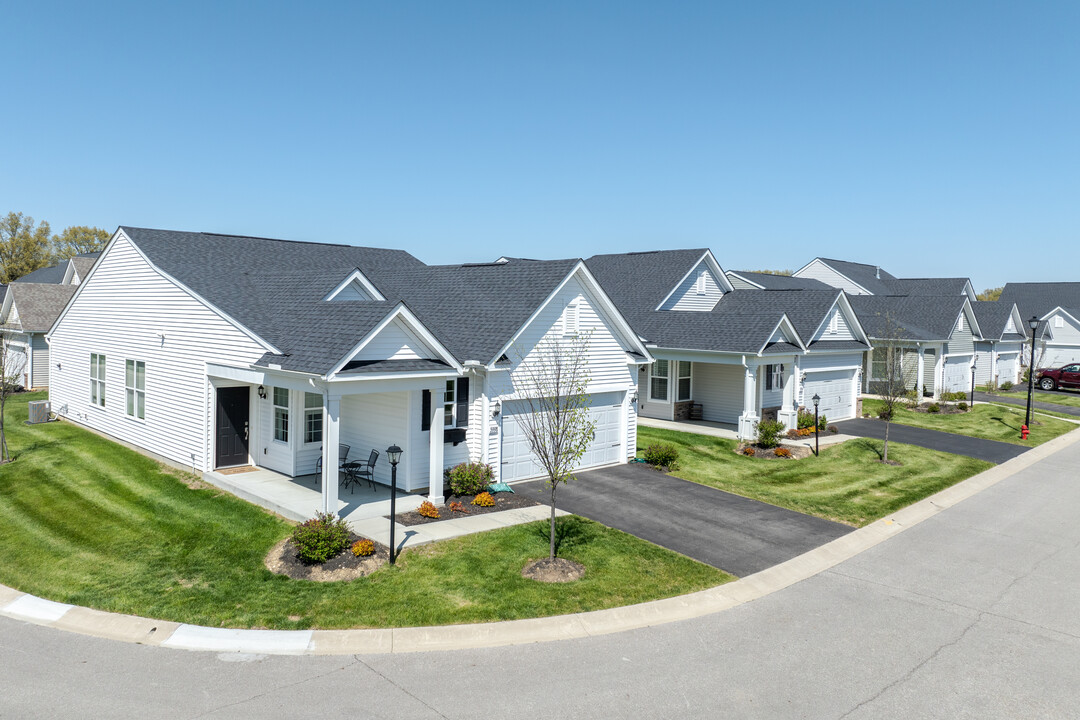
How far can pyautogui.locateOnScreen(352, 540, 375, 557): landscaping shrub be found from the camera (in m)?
12.0

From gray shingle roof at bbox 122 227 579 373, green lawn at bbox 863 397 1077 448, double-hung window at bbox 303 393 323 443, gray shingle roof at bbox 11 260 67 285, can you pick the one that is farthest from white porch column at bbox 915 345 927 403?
gray shingle roof at bbox 11 260 67 285

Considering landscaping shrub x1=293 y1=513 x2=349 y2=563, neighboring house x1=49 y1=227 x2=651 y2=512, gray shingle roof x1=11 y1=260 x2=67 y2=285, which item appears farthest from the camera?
gray shingle roof x1=11 y1=260 x2=67 y2=285

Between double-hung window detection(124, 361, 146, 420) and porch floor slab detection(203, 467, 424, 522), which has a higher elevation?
double-hung window detection(124, 361, 146, 420)

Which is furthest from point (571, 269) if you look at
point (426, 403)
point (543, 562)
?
point (543, 562)

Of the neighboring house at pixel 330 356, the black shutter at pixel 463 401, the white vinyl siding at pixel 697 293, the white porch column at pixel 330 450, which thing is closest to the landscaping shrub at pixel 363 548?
the white porch column at pixel 330 450

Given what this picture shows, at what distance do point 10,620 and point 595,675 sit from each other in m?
8.30

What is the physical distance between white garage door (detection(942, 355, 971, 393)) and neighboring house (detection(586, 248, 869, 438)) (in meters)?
11.1

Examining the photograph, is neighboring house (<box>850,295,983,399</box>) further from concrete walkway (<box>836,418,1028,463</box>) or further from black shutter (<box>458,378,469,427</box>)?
black shutter (<box>458,378,469,427</box>)

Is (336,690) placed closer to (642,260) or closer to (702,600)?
(702,600)

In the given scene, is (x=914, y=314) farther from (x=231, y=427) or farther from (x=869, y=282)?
(x=231, y=427)

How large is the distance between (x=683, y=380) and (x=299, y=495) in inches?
689

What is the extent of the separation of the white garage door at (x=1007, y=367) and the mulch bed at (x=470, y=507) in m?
43.3

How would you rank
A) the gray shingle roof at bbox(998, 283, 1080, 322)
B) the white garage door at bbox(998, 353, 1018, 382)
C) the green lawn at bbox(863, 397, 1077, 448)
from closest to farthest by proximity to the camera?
the green lawn at bbox(863, 397, 1077, 448), the white garage door at bbox(998, 353, 1018, 382), the gray shingle roof at bbox(998, 283, 1080, 322)

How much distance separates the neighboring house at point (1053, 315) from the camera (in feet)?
180
